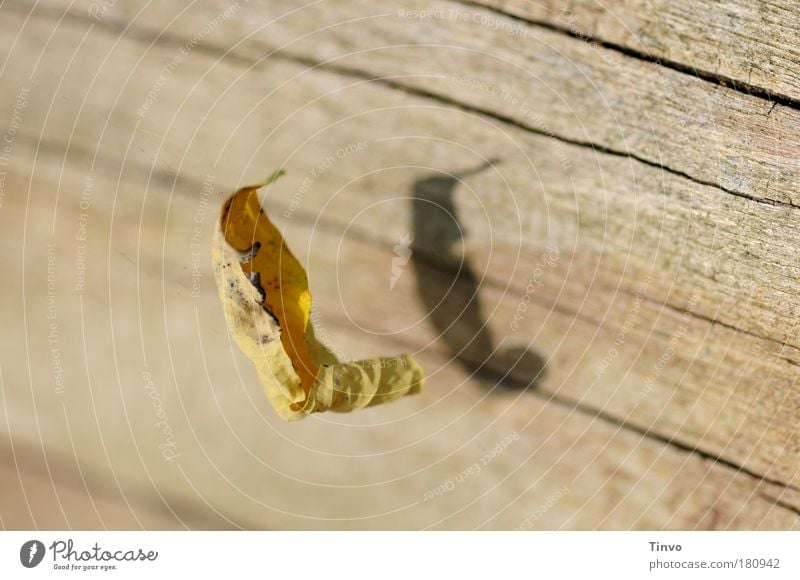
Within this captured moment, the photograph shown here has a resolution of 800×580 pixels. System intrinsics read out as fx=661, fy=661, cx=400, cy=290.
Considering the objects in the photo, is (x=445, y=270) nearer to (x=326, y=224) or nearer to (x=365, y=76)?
(x=326, y=224)

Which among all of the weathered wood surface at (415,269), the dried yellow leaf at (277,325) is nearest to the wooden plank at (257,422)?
the weathered wood surface at (415,269)

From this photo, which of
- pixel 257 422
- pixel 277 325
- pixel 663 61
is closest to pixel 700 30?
pixel 663 61

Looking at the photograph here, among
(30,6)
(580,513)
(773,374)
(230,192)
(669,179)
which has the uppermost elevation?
(30,6)

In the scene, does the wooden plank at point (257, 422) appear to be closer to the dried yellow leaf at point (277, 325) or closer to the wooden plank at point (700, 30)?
the dried yellow leaf at point (277, 325)

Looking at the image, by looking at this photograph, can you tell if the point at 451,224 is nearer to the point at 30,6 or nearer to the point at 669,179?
the point at 669,179

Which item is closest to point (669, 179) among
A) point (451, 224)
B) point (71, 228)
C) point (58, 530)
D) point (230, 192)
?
point (451, 224)
